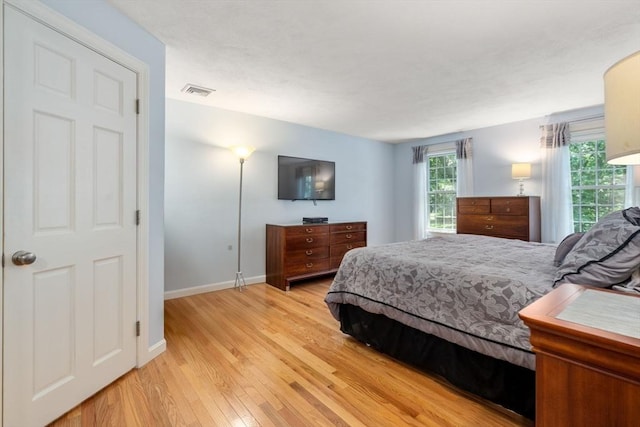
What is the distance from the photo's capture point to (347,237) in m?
4.62

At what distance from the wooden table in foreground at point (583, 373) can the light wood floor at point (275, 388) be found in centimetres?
87

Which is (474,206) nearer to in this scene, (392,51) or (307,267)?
(307,267)

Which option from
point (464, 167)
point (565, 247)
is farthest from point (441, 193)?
point (565, 247)

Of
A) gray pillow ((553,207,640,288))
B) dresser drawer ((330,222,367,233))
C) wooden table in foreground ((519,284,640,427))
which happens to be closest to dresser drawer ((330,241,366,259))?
dresser drawer ((330,222,367,233))

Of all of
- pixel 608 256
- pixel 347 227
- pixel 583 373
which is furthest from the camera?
pixel 347 227

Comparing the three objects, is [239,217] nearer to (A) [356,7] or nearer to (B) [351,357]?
(B) [351,357]

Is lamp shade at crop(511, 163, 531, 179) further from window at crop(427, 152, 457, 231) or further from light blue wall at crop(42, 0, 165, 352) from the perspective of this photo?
light blue wall at crop(42, 0, 165, 352)

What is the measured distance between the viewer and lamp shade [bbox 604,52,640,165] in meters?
0.64

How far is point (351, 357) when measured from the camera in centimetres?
218

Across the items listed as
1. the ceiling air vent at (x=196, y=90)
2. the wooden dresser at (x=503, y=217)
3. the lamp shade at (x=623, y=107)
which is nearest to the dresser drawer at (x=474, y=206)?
the wooden dresser at (x=503, y=217)

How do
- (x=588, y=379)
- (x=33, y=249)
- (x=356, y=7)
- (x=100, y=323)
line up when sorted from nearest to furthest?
(x=588, y=379) < (x=33, y=249) < (x=100, y=323) < (x=356, y=7)

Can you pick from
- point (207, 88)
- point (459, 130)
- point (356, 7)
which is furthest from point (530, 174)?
point (207, 88)

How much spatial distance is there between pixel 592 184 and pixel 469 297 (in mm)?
3747

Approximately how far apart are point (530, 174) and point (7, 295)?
17.7 ft
